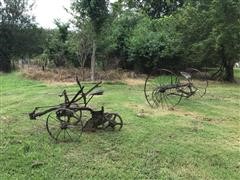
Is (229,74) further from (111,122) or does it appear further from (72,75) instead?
(111,122)

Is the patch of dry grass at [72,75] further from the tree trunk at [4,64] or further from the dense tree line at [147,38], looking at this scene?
the tree trunk at [4,64]

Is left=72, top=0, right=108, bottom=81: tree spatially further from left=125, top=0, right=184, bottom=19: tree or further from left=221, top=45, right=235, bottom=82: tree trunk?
left=125, top=0, right=184, bottom=19: tree

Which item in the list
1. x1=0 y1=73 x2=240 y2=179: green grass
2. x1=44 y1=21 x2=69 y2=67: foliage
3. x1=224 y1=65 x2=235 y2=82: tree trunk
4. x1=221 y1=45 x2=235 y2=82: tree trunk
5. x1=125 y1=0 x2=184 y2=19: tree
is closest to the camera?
x1=0 y1=73 x2=240 y2=179: green grass

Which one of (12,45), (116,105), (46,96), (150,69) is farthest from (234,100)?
(12,45)

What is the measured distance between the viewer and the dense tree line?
17031 mm

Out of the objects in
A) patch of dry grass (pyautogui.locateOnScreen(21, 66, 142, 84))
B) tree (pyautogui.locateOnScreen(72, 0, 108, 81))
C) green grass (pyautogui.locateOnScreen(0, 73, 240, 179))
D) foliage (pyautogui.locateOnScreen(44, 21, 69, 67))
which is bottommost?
green grass (pyautogui.locateOnScreen(0, 73, 240, 179))

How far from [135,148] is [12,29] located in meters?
20.2

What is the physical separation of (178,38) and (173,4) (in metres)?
15.3

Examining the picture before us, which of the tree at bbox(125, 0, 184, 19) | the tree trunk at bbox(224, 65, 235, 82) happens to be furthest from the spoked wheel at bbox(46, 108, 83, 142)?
the tree at bbox(125, 0, 184, 19)

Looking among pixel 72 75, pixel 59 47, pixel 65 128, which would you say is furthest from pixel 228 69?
pixel 65 128

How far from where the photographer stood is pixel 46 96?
12641mm

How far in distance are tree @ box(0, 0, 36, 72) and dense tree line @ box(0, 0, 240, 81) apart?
3.92 m

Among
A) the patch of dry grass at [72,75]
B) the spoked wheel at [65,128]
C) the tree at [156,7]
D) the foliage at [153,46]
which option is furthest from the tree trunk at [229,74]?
the tree at [156,7]

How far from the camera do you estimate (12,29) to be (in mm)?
25547
